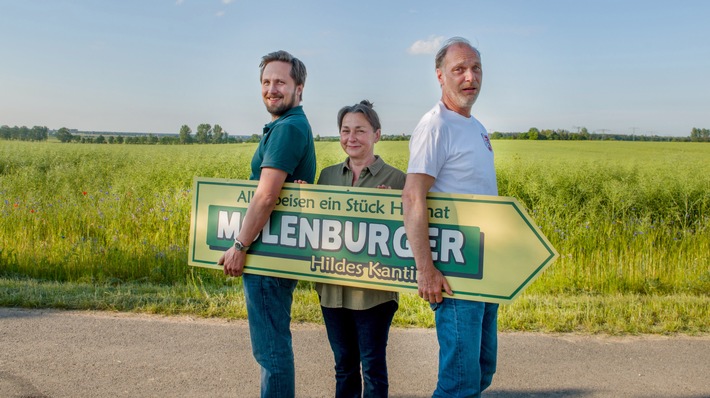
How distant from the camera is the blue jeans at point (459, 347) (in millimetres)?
2473

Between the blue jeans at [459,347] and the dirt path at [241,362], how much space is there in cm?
132

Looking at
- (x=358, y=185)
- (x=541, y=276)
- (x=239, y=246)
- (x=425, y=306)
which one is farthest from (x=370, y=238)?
(x=541, y=276)

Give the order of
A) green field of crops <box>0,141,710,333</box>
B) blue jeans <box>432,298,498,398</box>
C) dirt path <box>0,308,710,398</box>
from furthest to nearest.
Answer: green field of crops <box>0,141,710,333</box> → dirt path <box>0,308,710,398</box> → blue jeans <box>432,298,498,398</box>

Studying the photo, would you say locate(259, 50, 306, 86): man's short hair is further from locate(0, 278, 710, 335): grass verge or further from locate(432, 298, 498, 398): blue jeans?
locate(0, 278, 710, 335): grass verge

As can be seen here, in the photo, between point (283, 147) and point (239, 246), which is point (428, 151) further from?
point (239, 246)

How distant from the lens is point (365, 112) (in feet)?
10.0

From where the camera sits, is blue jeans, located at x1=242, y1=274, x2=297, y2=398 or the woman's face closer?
blue jeans, located at x1=242, y1=274, x2=297, y2=398

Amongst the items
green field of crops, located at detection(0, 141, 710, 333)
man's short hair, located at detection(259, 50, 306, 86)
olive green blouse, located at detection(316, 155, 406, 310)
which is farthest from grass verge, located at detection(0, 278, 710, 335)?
man's short hair, located at detection(259, 50, 306, 86)

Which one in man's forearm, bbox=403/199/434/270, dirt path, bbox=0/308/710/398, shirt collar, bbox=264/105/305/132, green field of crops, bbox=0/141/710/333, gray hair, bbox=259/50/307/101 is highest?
gray hair, bbox=259/50/307/101

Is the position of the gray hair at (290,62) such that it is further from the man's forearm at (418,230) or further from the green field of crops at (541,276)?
the green field of crops at (541,276)

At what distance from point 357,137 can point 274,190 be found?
53cm

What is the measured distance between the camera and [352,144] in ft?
9.94

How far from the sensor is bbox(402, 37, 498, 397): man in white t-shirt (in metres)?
2.48

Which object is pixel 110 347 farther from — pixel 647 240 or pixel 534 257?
pixel 647 240
